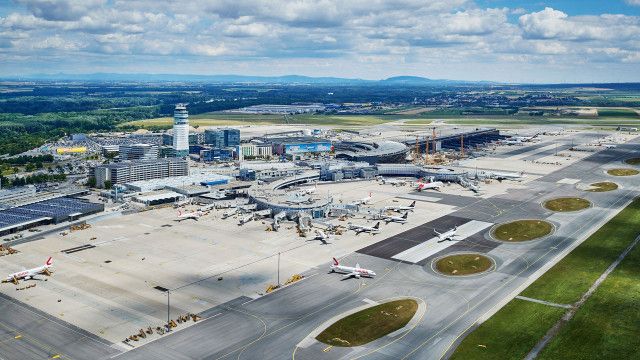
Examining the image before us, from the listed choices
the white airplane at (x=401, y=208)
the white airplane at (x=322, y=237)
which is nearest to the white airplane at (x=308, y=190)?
the white airplane at (x=401, y=208)

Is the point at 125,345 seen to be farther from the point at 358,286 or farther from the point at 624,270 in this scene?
the point at 624,270

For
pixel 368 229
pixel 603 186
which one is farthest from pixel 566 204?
pixel 368 229

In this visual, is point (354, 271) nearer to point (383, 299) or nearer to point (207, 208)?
point (383, 299)

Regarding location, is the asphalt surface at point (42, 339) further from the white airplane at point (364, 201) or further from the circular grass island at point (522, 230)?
the white airplane at point (364, 201)

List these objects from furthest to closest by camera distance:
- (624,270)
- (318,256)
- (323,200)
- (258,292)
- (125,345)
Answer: (323,200) < (318,256) < (624,270) < (258,292) < (125,345)

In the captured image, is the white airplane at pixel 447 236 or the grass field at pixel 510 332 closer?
the grass field at pixel 510 332

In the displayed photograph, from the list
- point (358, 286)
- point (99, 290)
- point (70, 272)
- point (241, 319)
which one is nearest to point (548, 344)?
point (358, 286)
